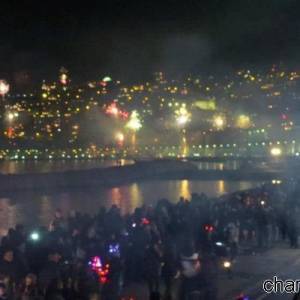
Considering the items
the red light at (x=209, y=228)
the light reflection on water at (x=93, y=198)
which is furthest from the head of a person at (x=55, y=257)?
the light reflection on water at (x=93, y=198)

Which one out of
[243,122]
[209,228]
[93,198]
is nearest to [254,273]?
[209,228]

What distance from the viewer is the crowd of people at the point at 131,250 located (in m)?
8.84

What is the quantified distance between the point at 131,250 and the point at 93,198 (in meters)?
30.5

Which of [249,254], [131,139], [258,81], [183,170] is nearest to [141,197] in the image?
[183,170]

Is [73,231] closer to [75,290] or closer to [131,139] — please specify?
[75,290]

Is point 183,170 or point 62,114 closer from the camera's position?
point 183,170

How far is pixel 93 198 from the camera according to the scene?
135ft

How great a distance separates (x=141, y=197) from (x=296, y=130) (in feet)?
260

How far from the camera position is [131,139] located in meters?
116

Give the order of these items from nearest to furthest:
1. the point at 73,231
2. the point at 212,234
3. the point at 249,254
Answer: the point at 73,231 → the point at 212,234 → the point at 249,254

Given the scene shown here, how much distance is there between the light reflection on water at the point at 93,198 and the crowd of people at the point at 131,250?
11727mm

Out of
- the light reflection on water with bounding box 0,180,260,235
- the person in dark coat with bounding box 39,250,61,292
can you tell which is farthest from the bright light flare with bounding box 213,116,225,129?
the person in dark coat with bounding box 39,250,61,292

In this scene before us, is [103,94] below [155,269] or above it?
above

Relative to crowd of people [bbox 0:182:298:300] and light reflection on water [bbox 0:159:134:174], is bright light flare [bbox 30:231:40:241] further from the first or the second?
light reflection on water [bbox 0:159:134:174]
